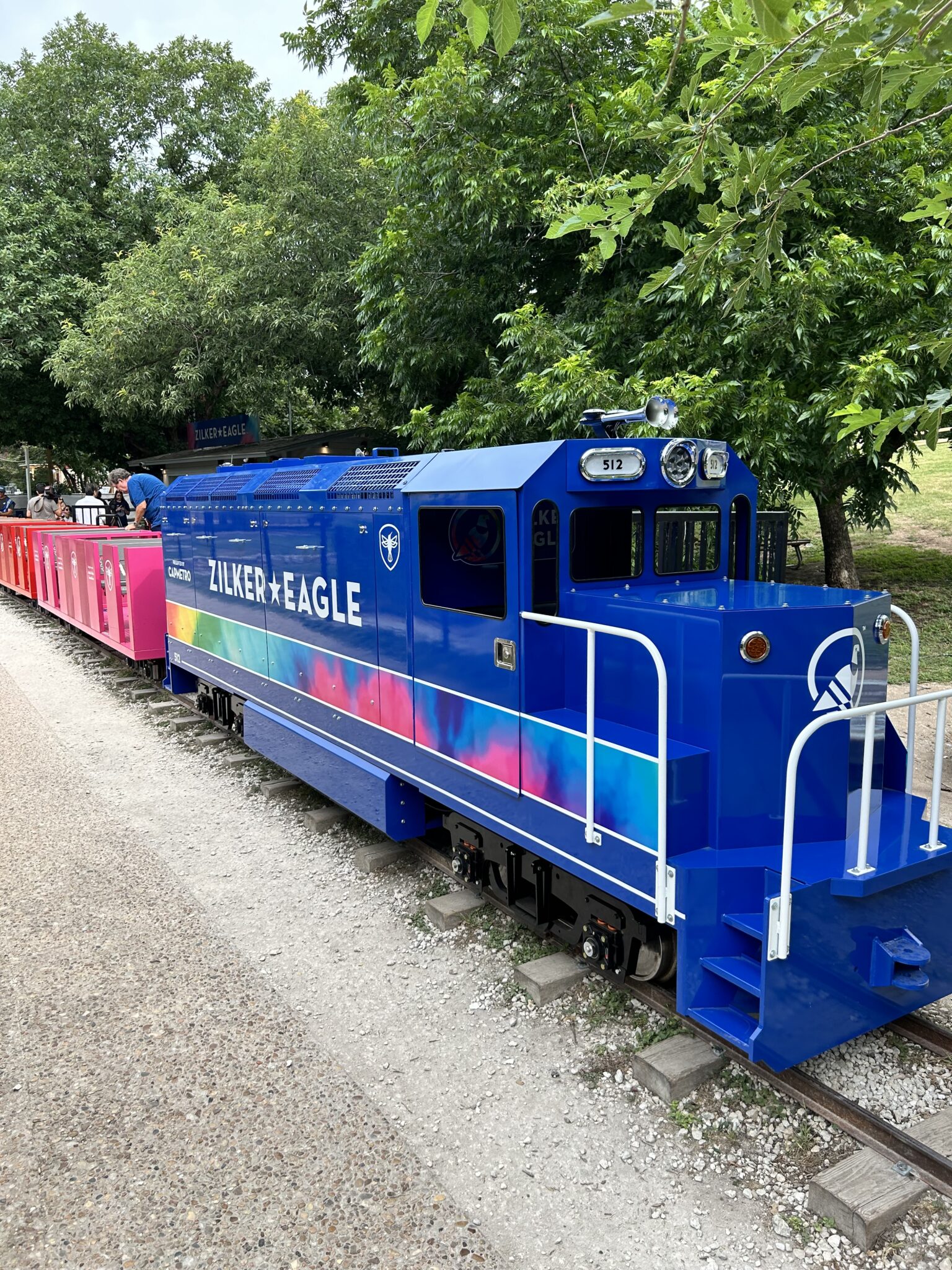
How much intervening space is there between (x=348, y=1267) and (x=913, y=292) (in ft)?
30.3

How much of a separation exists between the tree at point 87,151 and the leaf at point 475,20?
27.3 meters

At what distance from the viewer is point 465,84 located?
10.2m

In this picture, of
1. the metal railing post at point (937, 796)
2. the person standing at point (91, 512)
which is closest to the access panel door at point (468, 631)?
the metal railing post at point (937, 796)

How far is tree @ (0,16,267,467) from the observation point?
26.6m

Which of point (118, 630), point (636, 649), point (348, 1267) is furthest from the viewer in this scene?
point (118, 630)

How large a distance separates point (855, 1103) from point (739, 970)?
2.30ft

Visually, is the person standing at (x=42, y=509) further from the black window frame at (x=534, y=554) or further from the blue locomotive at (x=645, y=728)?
the black window frame at (x=534, y=554)

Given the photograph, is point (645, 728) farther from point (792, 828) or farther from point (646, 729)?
point (792, 828)

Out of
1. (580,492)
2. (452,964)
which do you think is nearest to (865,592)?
(580,492)

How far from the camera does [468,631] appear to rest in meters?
5.01

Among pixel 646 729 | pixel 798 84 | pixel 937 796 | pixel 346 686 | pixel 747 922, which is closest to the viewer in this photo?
pixel 798 84

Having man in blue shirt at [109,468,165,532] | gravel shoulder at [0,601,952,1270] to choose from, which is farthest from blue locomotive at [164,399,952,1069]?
man in blue shirt at [109,468,165,532]

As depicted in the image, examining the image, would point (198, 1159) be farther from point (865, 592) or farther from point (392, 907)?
point (865, 592)

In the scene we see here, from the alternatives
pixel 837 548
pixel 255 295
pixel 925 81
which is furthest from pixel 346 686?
pixel 255 295
